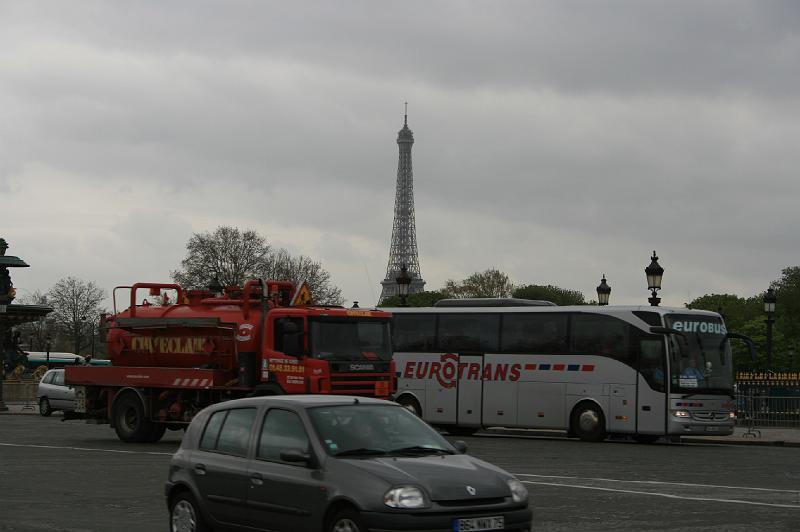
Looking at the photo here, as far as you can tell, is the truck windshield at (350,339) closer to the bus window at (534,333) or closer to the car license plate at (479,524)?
the bus window at (534,333)

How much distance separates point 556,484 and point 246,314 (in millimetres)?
10857

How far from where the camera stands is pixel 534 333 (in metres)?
32.6

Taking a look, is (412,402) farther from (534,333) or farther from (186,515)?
(186,515)

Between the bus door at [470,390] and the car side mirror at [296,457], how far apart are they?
23.3m

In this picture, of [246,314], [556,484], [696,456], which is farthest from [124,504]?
[696,456]

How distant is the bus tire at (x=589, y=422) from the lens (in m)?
31.2

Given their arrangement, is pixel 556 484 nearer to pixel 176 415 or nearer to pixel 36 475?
pixel 36 475

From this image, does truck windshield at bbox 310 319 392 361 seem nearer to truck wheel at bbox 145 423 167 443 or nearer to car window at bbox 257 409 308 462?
truck wheel at bbox 145 423 167 443

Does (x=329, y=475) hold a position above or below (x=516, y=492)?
above

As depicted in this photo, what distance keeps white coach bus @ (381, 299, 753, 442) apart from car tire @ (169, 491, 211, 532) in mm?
20215

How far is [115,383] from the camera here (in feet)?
94.7

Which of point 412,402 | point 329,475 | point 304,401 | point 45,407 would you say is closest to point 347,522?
point 329,475

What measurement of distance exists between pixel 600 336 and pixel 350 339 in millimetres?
7492

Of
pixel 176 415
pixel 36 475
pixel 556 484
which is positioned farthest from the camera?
pixel 176 415
